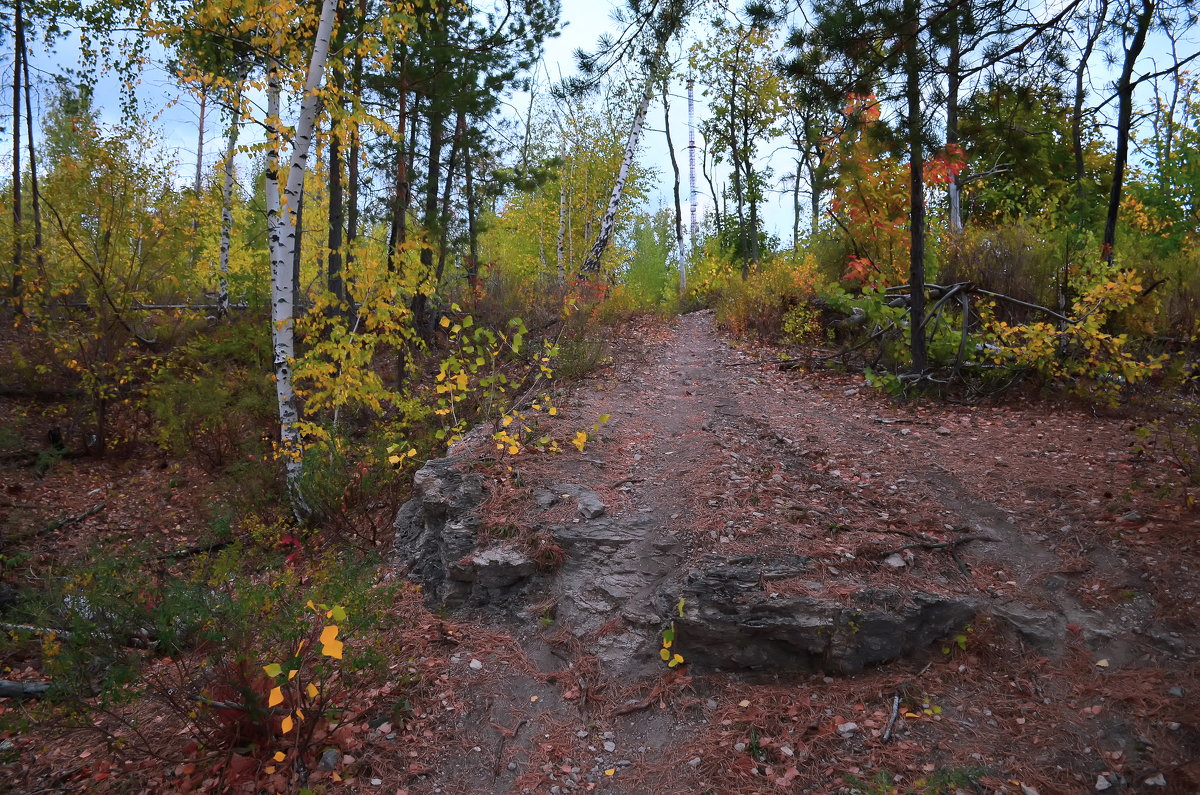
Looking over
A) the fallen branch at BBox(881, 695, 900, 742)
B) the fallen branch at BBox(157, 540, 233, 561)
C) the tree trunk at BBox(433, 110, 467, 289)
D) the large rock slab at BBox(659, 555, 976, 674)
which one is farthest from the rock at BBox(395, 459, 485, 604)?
the tree trunk at BBox(433, 110, 467, 289)

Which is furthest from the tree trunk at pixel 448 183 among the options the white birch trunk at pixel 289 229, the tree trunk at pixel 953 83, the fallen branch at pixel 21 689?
the tree trunk at pixel 953 83

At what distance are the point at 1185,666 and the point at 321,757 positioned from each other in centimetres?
387

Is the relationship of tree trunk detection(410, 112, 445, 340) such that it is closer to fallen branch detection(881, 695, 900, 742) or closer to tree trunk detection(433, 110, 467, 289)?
tree trunk detection(433, 110, 467, 289)

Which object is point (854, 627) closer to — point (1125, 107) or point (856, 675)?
point (856, 675)

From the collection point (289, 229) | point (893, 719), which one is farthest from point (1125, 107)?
point (289, 229)

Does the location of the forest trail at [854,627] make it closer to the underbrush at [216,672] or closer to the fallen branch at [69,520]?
the underbrush at [216,672]

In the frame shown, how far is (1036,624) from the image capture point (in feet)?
10.3

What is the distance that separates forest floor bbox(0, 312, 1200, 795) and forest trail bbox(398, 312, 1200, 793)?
0.01m

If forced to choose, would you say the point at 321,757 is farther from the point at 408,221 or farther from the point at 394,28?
the point at 408,221

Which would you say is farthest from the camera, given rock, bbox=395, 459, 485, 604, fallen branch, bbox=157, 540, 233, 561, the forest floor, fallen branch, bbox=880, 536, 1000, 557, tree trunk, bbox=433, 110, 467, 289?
tree trunk, bbox=433, 110, 467, 289

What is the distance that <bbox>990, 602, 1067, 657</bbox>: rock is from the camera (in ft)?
9.96

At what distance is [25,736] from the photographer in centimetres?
344

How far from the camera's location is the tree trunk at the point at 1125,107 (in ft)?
12.5

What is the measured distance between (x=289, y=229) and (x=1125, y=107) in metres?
7.69
